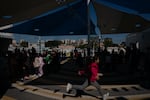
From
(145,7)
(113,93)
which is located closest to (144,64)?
(145,7)

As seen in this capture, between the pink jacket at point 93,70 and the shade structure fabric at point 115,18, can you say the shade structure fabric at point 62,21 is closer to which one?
the shade structure fabric at point 115,18

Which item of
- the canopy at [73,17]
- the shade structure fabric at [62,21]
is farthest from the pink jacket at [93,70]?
the shade structure fabric at [62,21]

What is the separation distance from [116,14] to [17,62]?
724 cm

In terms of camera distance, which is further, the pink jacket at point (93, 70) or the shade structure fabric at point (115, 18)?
the shade structure fabric at point (115, 18)

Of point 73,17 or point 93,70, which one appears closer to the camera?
point 93,70

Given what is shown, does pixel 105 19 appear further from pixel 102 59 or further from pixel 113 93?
pixel 113 93

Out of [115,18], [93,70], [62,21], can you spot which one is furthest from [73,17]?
Answer: [93,70]

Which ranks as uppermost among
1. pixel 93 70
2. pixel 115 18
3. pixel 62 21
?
pixel 115 18

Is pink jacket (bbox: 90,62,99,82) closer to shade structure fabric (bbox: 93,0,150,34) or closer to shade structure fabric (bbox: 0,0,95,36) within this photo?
shade structure fabric (bbox: 93,0,150,34)

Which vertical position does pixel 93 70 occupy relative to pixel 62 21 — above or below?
below

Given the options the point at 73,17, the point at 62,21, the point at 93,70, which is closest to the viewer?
the point at 93,70

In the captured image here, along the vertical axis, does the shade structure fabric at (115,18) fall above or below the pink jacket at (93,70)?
above

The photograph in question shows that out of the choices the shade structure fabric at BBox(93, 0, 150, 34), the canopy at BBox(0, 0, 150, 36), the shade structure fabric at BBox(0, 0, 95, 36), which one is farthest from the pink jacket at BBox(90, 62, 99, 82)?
the shade structure fabric at BBox(0, 0, 95, 36)

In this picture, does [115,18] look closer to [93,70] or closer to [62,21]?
[62,21]
